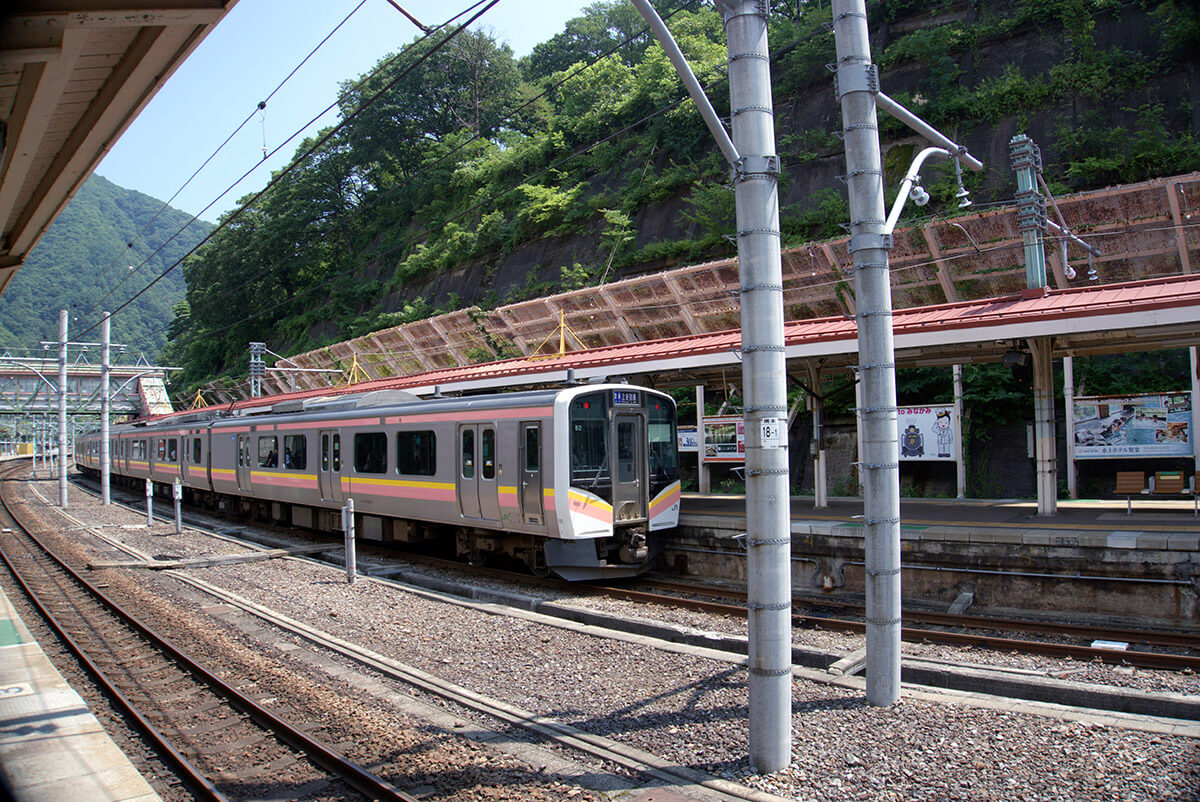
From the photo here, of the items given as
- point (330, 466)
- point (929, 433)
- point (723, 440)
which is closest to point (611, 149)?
point (723, 440)

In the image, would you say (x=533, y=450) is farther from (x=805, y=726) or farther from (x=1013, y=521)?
(x=1013, y=521)

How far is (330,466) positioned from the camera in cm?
1552

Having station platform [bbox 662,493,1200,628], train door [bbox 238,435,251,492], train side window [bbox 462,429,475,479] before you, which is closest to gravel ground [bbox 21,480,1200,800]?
station platform [bbox 662,493,1200,628]

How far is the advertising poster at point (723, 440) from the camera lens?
18562 millimetres

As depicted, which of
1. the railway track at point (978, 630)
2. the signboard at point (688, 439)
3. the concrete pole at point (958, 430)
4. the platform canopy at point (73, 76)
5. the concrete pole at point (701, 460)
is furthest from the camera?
the signboard at point (688, 439)

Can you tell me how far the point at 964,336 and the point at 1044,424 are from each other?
2.09m

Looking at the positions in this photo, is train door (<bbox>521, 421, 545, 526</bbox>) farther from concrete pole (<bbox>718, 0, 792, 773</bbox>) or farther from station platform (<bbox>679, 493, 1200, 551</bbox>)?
concrete pole (<bbox>718, 0, 792, 773</bbox>)

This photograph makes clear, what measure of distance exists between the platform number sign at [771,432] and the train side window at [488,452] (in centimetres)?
688

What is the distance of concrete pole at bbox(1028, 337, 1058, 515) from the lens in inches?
432

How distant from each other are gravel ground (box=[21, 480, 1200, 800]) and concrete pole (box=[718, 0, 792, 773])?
0.51 metres

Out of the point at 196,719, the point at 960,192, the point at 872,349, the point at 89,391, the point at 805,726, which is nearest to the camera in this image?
the point at 805,726

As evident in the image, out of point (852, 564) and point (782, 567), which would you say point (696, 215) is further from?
point (782, 567)

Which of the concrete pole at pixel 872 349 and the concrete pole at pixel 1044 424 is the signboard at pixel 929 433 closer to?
the concrete pole at pixel 1044 424

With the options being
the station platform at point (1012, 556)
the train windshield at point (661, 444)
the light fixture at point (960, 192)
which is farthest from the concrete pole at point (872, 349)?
the train windshield at point (661, 444)
